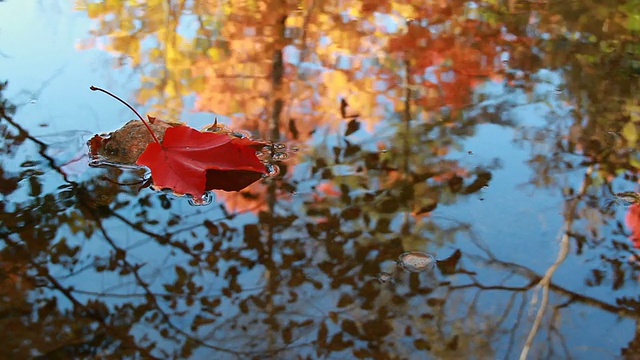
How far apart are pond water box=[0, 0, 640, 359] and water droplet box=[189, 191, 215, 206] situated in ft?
0.08

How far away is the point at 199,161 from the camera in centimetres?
149

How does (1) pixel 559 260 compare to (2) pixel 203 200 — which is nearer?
(1) pixel 559 260

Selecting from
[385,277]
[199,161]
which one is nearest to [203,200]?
[199,161]

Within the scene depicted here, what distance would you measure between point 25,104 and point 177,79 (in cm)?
45

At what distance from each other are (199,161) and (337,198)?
1.10 ft

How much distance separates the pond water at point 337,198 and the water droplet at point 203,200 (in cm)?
2

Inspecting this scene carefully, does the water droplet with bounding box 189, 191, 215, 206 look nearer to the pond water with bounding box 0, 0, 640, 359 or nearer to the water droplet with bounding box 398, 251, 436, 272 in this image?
the pond water with bounding box 0, 0, 640, 359

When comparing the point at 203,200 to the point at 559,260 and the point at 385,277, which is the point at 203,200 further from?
the point at 559,260

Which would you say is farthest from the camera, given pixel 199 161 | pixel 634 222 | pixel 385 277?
pixel 199 161

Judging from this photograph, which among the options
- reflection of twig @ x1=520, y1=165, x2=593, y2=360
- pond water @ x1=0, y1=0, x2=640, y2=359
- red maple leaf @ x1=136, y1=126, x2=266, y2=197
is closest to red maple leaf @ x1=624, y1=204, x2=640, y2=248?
pond water @ x1=0, y1=0, x2=640, y2=359

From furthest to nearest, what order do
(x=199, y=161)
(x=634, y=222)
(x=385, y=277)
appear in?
(x=199, y=161) < (x=634, y=222) < (x=385, y=277)

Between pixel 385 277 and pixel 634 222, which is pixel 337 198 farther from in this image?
pixel 634 222

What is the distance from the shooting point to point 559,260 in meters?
1.27

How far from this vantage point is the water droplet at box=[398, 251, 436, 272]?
→ 1240mm
